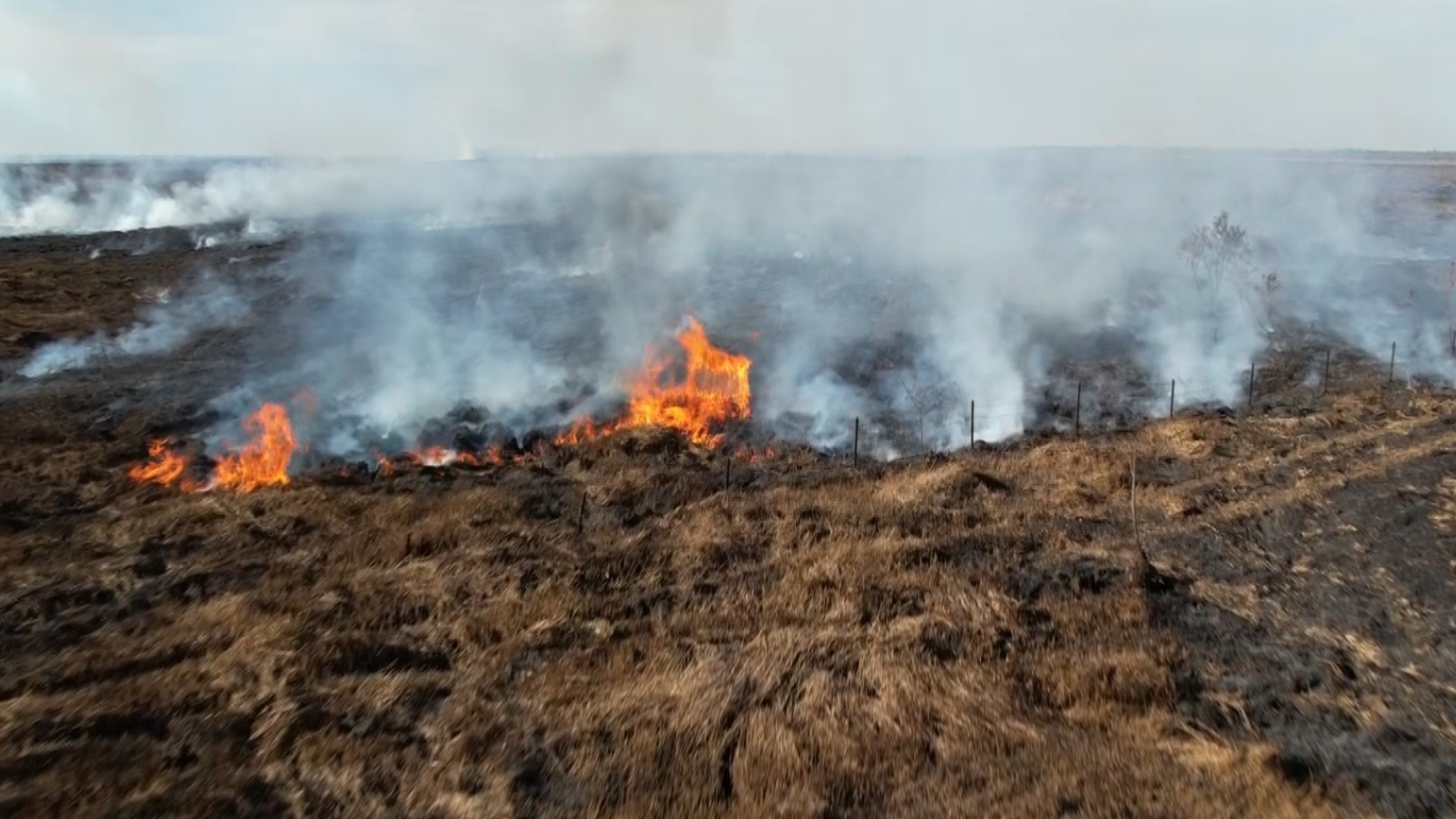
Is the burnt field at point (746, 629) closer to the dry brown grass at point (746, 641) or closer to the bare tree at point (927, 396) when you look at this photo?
the dry brown grass at point (746, 641)

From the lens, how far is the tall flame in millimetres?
14047

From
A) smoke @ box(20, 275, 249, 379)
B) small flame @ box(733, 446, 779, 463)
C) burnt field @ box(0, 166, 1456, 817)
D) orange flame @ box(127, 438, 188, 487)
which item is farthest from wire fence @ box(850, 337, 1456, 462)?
smoke @ box(20, 275, 249, 379)

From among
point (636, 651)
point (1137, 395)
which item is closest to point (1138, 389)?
point (1137, 395)

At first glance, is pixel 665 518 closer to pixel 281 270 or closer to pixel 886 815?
pixel 886 815

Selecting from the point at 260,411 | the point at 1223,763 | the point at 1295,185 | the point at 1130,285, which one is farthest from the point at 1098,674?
the point at 1295,185

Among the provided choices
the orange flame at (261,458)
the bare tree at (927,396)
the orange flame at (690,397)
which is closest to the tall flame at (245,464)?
the orange flame at (261,458)

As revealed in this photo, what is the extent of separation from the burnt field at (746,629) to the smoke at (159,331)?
7.39 meters

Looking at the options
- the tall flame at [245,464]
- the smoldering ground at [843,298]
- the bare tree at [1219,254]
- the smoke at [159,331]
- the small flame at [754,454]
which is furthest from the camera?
the bare tree at [1219,254]

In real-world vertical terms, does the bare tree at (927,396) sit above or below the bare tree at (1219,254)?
below

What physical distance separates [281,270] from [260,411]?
2184 centimetres

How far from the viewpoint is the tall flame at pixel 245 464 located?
14.0 m

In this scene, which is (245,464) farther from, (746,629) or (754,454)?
(746,629)

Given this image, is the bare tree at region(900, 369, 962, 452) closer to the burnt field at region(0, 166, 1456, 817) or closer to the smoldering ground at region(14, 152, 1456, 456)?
the smoldering ground at region(14, 152, 1456, 456)

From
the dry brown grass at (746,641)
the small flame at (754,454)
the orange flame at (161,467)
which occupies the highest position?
the orange flame at (161,467)
